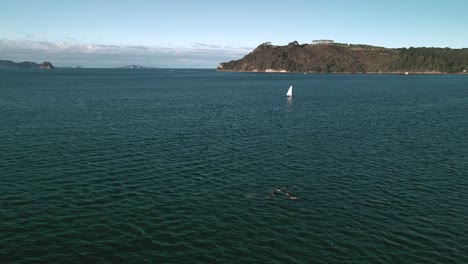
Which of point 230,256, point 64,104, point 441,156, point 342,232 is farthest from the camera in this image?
point 64,104

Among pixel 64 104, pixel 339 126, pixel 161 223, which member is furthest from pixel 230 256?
pixel 64 104

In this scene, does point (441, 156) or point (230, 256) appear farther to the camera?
point (441, 156)

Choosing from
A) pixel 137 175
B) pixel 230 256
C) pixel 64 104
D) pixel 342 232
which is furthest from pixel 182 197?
pixel 64 104

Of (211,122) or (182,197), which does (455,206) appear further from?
(211,122)

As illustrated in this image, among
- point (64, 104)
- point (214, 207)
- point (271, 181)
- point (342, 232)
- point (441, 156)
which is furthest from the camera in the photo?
point (64, 104)

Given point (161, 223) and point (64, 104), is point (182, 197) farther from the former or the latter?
point (64, 104)

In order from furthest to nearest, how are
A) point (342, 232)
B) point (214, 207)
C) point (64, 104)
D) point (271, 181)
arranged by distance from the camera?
1. point (64, 104)
2. point (271, 181)
3. point (214, 207)
4. point (342, 232)
